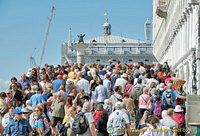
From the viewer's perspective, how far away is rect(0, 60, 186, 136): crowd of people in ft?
42.4

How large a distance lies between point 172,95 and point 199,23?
765cm

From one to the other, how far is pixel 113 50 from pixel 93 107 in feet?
416

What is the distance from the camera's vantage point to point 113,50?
146 meters

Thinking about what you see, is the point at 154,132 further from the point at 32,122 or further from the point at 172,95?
the point at 172,95

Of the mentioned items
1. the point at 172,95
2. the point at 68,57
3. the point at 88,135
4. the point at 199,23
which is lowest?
the point at 88,135

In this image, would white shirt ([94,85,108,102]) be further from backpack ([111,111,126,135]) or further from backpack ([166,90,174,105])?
backpack ([111,111,126,135])

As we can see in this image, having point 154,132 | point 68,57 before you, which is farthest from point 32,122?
point 68,57

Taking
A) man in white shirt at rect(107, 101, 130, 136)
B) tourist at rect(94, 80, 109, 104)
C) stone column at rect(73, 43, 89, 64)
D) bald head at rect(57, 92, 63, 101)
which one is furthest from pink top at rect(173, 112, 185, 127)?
stone column at rect(73, 43, 89, 64)

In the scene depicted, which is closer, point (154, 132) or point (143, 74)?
point (154, 132)

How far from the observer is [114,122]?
13750 mm

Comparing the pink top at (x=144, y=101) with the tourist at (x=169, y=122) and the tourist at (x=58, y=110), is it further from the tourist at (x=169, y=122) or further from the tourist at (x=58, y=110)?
the tourist at (x=169, y=122)

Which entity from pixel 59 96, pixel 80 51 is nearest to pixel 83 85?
pixel 59 96

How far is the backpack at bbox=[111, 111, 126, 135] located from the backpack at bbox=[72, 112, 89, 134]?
104 centimetres

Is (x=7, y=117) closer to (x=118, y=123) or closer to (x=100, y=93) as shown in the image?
(x=118, y=123)
